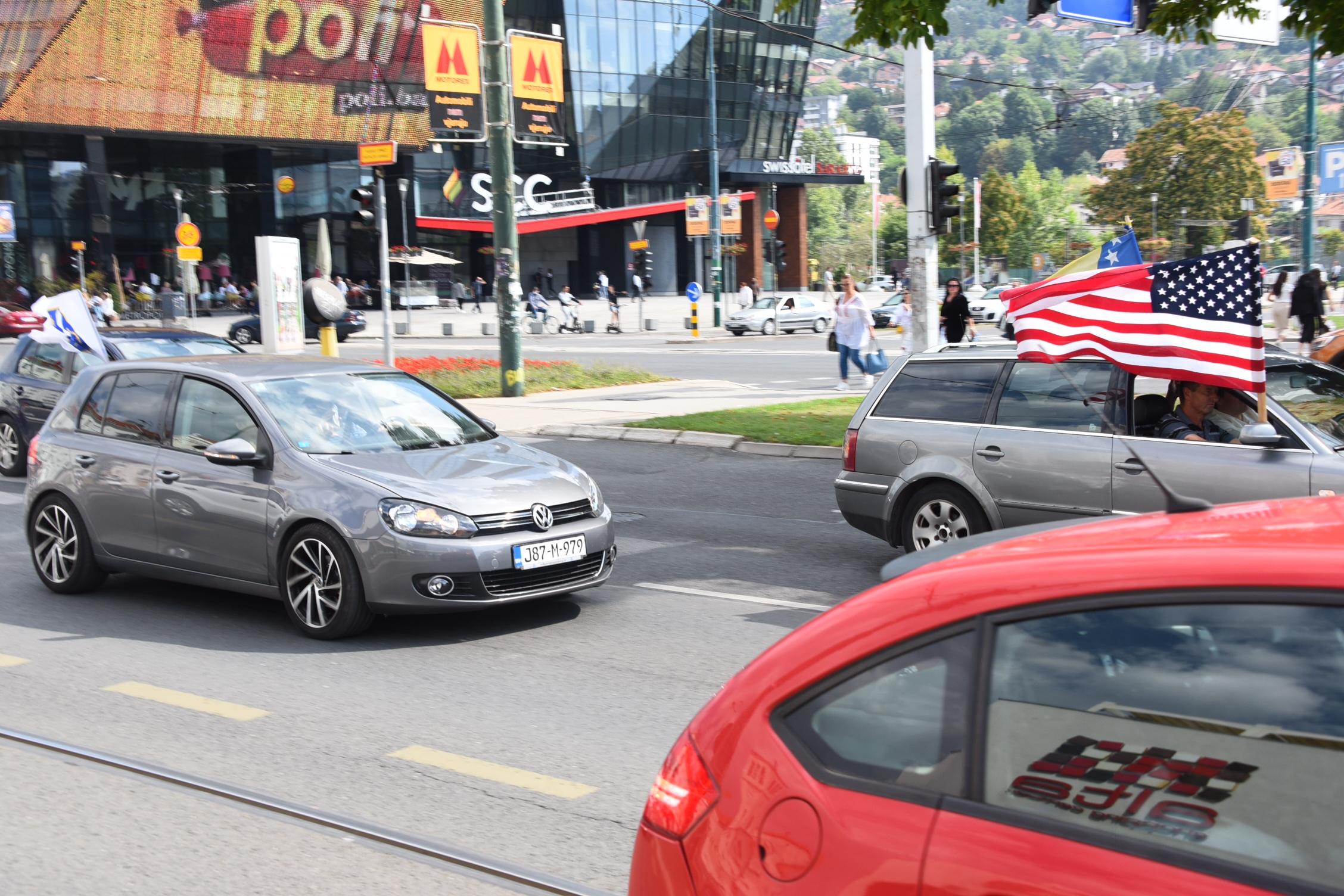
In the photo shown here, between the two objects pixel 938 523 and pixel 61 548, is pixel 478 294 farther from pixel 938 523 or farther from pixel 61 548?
pixel 938 523

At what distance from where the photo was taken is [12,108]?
1898 inches

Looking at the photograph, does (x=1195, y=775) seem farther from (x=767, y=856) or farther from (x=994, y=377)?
(x=994, y=377)

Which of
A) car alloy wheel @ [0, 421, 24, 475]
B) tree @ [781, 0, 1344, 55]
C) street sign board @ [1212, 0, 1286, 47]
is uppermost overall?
street sign board @ [1212, 0, 1286, 47]

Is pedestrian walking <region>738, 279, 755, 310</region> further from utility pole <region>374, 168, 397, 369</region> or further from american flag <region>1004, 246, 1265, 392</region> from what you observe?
american flag <region>1004, 246, 1265, 392</region>

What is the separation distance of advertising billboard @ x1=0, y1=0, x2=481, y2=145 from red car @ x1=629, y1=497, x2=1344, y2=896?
4684 centimetres

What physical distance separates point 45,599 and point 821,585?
493 centimetres

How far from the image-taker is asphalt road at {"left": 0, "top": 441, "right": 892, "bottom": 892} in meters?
4.80

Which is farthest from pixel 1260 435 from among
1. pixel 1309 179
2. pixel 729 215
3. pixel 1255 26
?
pixel 729 215

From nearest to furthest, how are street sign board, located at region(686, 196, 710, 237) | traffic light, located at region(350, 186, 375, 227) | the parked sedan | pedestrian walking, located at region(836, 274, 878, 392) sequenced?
traffic light, located at region(350, 186, 375, 227)
pedestrian walking, located at region(836, 274, 878, 392)
the parked sedan
street sign board, located at region(686, 196, 710, 237)

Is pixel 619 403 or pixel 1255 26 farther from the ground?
pixel 1255 26

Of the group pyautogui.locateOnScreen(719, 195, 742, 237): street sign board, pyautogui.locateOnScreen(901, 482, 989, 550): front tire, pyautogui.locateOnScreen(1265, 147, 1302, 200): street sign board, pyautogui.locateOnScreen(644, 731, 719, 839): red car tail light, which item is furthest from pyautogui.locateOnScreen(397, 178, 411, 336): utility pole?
pyautogui.locateOnScreen(644, 731, 719, 839): red car tail light

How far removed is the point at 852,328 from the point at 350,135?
41.9 metres

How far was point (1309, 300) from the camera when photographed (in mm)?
25125

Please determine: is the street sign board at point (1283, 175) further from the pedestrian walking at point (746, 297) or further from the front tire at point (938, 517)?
the front tire at point (938, 517)
